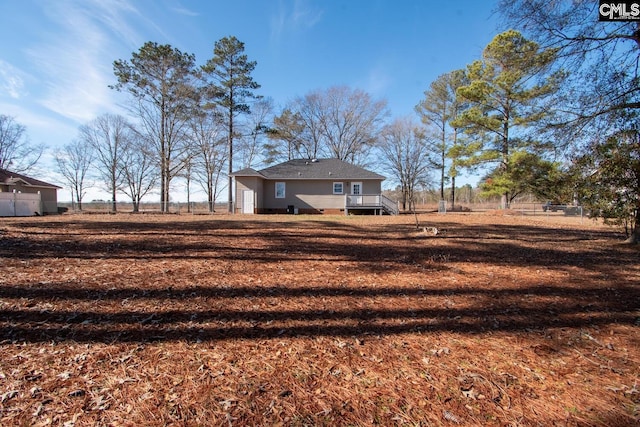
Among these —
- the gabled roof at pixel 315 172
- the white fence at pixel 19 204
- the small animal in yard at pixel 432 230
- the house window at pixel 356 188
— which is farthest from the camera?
the house window at pixel 356 188

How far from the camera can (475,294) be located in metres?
4.00

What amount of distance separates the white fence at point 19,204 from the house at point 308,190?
1244 cm

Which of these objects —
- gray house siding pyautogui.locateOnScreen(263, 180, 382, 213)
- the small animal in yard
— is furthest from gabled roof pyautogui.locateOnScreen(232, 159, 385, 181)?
the small animal in yard

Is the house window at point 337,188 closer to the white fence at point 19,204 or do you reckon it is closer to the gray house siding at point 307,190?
the gray house siding at point 307,190

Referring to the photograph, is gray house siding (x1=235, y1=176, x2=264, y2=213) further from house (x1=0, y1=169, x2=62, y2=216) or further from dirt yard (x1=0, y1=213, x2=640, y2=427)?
dirt yard (x1=0, y1=213, x2=640, y2=427)

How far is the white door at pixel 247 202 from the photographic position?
21.6m

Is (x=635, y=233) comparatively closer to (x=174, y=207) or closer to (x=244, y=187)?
(x=244, y=187)

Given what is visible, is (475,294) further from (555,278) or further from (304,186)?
(304,186)

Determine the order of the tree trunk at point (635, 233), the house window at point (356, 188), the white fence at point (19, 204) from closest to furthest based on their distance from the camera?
the tree trunk at point (635, 233)
the white fence at point (19, 204)
the house window at point (356, 188)

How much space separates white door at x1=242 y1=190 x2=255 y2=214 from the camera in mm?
21641

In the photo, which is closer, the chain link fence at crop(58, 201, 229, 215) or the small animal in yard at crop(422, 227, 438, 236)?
the small animal in yard at crop(422, 227, 438, 236)

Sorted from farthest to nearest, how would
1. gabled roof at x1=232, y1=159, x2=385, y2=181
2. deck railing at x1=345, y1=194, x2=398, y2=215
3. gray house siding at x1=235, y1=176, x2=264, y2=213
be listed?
gabled roof at x1=232, y1=159, x2=385, y2=181, gray house siding at x1=235, y1=176, x2=264, y2=213, deck railing at x1=345, y1=194, x2=398, y2=215

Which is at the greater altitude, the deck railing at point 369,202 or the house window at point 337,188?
the house window at point 337,188

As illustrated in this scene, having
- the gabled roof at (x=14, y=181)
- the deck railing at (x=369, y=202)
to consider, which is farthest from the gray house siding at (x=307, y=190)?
the gabled roof at (x=14, y=181)
